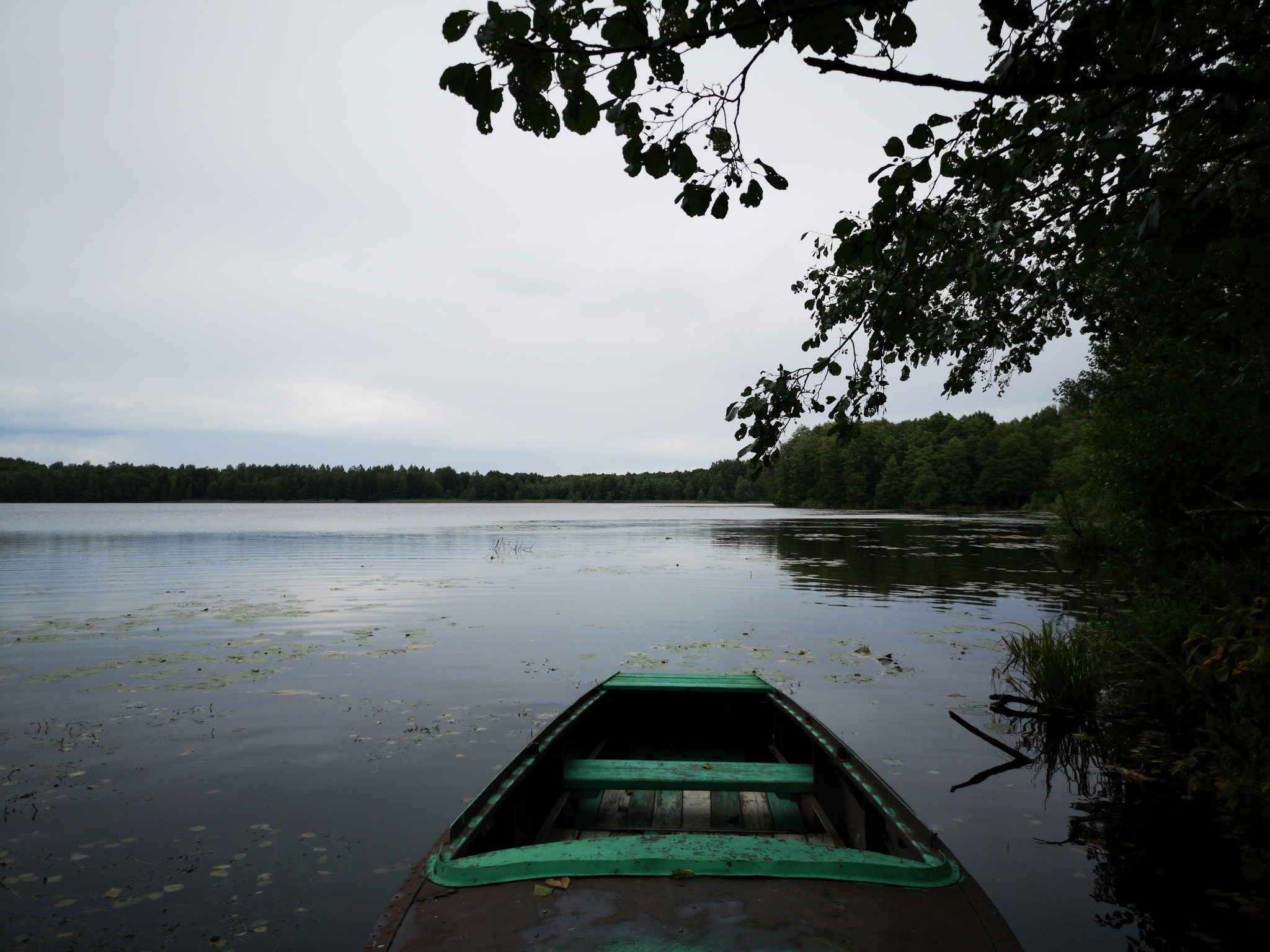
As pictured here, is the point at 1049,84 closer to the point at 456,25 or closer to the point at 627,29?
Result: the point at 627,29

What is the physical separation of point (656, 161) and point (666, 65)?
1.06 feet

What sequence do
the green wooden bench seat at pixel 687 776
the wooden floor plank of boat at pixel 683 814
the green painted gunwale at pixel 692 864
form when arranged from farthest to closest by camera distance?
1. the green wooden bench seat at pixel 687 776
2. the wooden floor plank of boat at pixel 683 814
3. the green painted gunwale at pixel 692 864

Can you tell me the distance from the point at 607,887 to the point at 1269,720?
4406 millimetres

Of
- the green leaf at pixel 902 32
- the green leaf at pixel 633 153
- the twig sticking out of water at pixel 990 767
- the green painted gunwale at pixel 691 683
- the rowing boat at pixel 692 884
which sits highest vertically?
the green leaf at pixel 902 32

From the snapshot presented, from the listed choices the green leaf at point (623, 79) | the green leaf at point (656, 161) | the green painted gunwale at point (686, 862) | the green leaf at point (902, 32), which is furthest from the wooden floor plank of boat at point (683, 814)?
the green leaf at point (902, 32)

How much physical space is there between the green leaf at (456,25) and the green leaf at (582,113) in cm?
44

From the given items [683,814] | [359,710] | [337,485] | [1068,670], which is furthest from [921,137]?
[337,485]

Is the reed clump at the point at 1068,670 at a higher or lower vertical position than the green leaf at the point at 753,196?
lower

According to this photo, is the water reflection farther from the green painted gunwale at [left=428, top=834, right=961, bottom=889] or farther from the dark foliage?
the dark foliage

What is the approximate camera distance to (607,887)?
3.32m

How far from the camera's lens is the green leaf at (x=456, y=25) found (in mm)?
2115

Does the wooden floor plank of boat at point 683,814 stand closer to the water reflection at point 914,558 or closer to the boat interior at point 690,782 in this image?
the boat interior at point 690,782

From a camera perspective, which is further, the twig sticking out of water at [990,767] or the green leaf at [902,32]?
the twig sticking out of water at [990,767]

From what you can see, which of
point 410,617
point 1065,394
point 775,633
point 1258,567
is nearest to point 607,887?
point 1258,567
